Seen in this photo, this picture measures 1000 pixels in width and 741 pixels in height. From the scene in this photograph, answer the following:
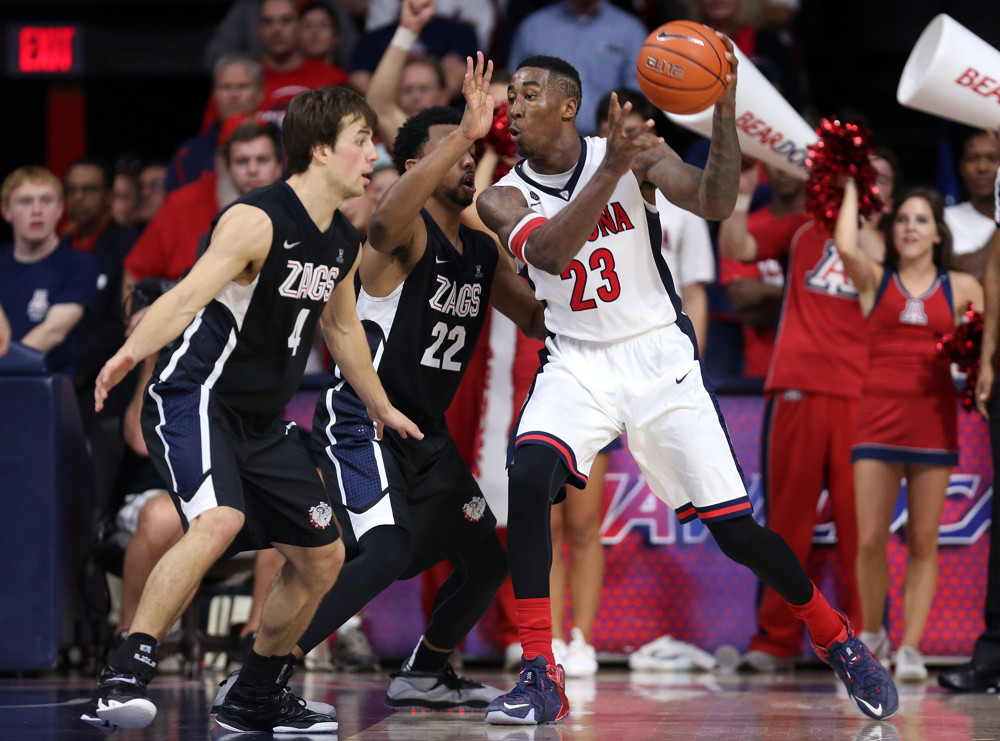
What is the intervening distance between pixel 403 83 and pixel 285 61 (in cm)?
163

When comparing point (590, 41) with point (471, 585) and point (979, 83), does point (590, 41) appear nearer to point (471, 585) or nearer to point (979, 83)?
point (979, 83)

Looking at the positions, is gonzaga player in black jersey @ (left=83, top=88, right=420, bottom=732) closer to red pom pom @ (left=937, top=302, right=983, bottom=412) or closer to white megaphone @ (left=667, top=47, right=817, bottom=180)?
white megaphone @ (left=667, top=47, right=817, bottom=180)

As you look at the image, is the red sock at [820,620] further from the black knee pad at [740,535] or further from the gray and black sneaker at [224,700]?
the gray and black sneaker at [224,700]

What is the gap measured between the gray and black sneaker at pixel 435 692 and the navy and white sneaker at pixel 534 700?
752 millimetres

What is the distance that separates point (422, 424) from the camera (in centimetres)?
530

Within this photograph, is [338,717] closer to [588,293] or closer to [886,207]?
[588,293]

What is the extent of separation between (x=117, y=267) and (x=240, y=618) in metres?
2.57

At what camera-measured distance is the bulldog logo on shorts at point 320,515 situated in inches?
182

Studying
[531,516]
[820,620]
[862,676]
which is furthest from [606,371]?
[862,676]

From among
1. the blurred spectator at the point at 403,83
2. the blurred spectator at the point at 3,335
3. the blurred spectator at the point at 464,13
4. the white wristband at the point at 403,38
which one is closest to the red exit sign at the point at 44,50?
the blurred spectator at the point at 464,13

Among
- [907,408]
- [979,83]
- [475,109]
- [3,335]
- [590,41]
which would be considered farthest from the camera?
[590,41]

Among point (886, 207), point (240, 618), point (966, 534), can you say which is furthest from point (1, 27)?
point (966, 534)

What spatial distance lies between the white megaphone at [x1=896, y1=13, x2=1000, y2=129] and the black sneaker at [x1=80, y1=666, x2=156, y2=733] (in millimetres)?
4402

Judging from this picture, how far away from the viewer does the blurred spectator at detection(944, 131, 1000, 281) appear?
297 inches
